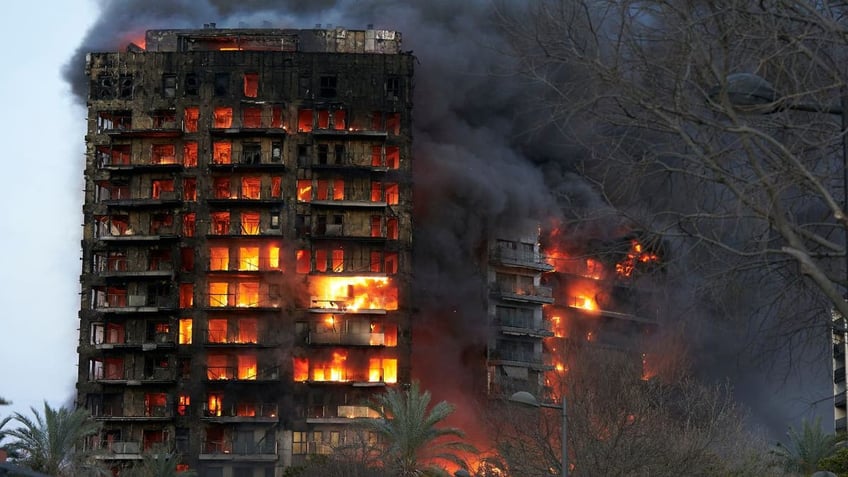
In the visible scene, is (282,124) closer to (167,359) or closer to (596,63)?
(167,359)

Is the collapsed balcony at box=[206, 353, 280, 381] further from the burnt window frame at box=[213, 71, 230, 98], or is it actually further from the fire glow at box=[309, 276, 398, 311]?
the burnt window frame at box=[213, 71, 230, 98]

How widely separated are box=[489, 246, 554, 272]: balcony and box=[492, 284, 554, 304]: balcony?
164 cm

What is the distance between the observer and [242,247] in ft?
357

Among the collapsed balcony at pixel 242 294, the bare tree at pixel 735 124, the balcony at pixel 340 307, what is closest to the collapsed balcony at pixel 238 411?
the collapsed balcony at pixel 242 294

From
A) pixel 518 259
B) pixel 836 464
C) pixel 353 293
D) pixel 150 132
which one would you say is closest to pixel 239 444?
pixel 353 293

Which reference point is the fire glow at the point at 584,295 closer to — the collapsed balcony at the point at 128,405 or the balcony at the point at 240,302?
the balcony at the point at 240,302

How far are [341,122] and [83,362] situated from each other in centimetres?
2404

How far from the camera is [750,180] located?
61.3 feet

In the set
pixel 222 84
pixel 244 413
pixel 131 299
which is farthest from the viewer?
pixel 222 84

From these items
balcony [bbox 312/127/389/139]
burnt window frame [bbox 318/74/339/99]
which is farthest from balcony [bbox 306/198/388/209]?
burnt window frame [bbox 318/74/339/99]

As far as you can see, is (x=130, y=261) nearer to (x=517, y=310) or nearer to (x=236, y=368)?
(x=236, y=368)

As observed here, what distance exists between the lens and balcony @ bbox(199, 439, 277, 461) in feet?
338

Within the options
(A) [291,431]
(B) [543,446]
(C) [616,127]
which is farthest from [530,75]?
(A) [291,431]

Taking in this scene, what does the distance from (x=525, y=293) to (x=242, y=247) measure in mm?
25533
